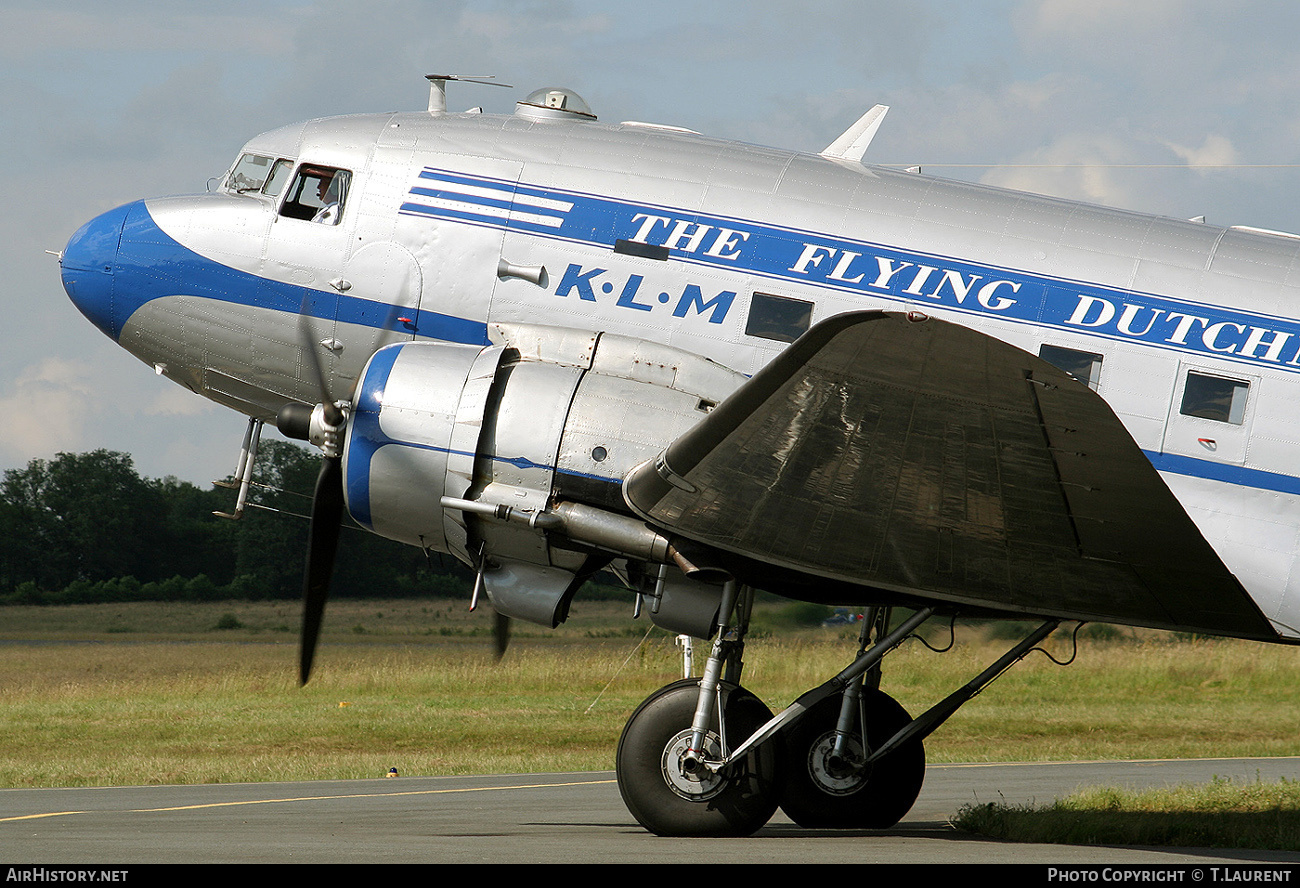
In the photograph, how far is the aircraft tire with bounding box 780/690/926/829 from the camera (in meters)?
11.2

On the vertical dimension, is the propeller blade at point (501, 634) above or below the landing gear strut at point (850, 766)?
above

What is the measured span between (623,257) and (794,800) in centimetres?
500

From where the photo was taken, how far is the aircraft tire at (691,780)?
9.69m

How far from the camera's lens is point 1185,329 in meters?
9.83

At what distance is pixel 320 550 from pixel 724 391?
3.67 metres

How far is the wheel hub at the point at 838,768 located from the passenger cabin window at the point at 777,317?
3.65 metres

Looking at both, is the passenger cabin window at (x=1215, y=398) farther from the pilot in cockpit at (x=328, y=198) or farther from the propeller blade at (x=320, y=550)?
the pilot in cockpit at (x=328, y=198)

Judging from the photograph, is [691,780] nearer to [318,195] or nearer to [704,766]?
[704,766]

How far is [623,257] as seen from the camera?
1069 centimetres

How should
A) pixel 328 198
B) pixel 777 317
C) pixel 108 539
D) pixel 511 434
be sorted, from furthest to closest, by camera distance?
1. pixel 108 539
2. pixel 328 198
3. pixel 777 317
4. pixel 511 434

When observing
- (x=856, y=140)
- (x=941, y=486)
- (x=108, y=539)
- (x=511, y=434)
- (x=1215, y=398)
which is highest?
(x=856, y=140)

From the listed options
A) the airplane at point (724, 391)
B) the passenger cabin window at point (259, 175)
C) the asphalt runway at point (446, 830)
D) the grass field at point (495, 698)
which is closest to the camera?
the airplane at point (724, 391)

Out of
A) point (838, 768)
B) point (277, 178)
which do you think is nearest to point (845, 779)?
point (838, 768)

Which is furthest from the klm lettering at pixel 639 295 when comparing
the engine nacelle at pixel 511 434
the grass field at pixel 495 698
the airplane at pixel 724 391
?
the grass field at pixel 495 698
